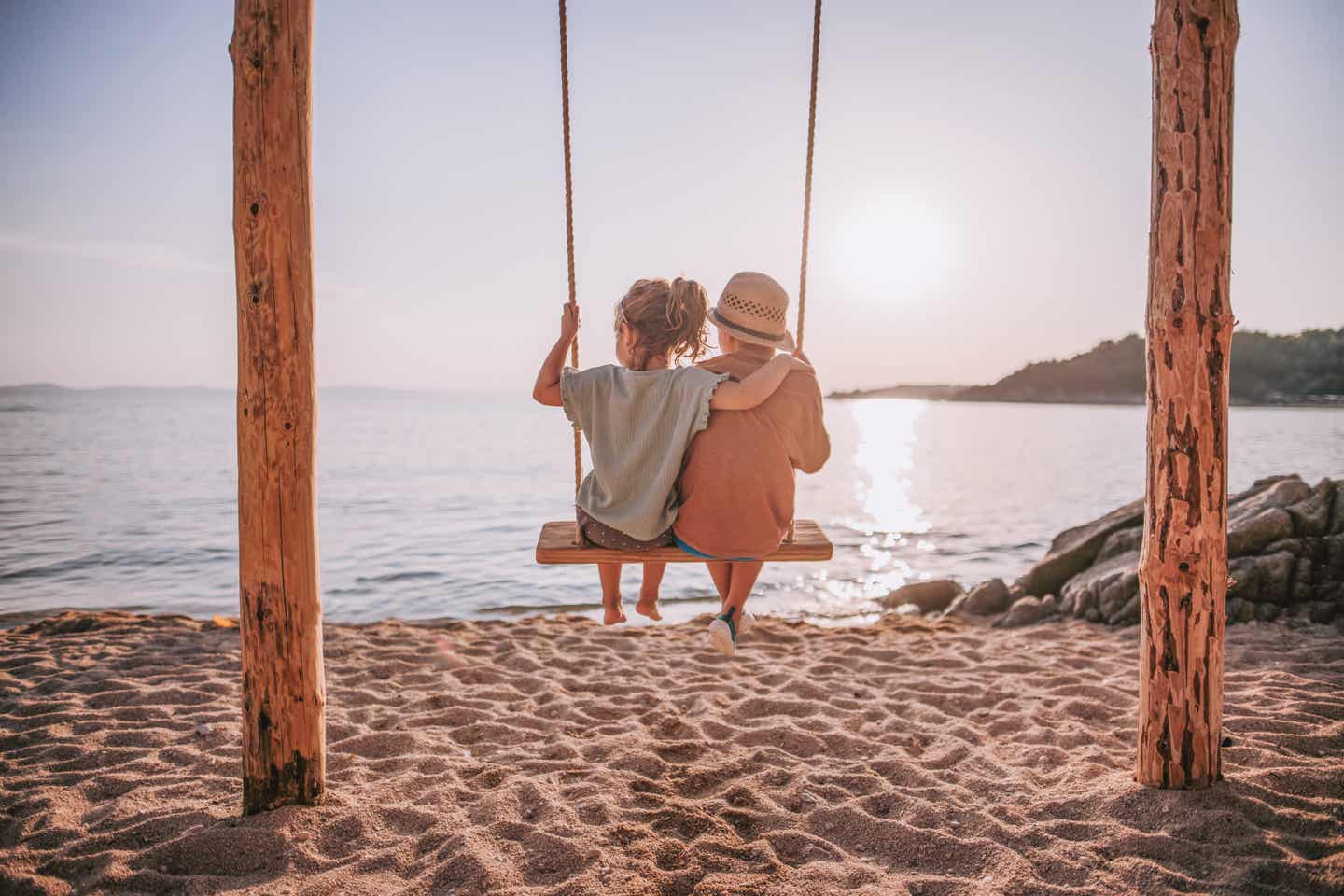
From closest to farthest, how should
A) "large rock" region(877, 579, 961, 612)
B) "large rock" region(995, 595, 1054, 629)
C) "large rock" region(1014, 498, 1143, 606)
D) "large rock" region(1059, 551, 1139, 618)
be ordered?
1. "large rock" region(1059, 551, 1139, 618)
2. "large rock" region(995, 595, 1054, 629)
3. "large rock" region(1014, 498, 1143, 606)
4. "large rock" region(877, 579, 961, 612)

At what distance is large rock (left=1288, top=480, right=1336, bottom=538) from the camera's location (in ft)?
20.6

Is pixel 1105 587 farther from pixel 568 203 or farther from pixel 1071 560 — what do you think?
pixel 568 203

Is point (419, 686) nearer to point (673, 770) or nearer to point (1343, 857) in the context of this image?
point (673, 770)

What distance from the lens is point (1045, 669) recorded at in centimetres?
539

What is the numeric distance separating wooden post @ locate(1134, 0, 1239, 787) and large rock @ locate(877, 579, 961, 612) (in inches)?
219

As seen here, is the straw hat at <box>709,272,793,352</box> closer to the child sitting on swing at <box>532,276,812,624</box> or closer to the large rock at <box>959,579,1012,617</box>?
the child sitting on swing at <box>532,276,812,624</box>

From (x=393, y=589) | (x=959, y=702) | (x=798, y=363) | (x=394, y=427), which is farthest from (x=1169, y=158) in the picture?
(x=394, y=427)

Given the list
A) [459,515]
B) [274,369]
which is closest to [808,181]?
[274,369]

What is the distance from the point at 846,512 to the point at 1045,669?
483 inches

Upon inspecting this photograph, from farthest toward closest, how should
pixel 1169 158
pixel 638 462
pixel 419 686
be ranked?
pixel 419 686, pixel 638 462, pixel 1169 158

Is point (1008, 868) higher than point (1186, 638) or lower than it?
lower

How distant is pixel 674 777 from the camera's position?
3.74m

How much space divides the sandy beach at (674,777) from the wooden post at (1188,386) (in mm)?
355

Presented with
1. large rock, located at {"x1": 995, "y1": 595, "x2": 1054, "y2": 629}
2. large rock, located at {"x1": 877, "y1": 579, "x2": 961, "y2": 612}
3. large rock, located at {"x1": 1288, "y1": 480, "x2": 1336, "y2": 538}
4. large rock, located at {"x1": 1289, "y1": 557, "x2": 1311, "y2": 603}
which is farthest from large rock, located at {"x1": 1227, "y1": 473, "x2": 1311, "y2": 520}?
large rock, located at {"x1": 877, "y1": 579, "x2": 961, "y2": 612}
